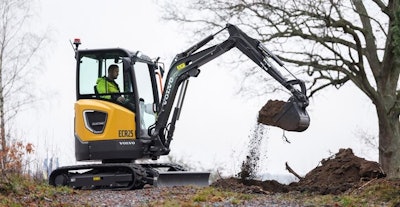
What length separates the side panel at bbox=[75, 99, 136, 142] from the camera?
16.1 metres

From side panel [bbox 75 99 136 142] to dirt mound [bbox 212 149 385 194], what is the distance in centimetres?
219

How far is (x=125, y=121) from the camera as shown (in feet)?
52.7

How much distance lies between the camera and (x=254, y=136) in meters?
17.1

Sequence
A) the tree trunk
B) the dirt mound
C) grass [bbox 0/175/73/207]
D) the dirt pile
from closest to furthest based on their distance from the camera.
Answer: grass [bbox 0/175/73/207] < the dirt pile < the dirt mound < the tree trunk

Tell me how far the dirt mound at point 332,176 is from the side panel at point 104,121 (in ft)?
7.18

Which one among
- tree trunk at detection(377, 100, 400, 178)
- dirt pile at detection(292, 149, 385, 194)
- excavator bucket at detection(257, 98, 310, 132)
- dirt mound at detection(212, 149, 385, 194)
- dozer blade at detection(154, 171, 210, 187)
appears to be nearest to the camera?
excavator bucket at detection(257, 98, 310, 132)

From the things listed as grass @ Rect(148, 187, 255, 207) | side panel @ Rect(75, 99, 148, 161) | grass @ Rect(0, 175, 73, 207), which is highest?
side panel @ Rect(75, 99, 148, 161)

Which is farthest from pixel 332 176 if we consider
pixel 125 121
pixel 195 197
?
pixel 195 197

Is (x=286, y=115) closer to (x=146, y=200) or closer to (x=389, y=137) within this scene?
(x=146, y=200)

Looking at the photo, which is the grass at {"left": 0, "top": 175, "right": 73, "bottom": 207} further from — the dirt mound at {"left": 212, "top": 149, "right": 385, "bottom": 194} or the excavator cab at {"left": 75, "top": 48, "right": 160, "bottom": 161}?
the dirt mound at {"left": 212, "top": 149, "right": 385, "bottom": 194}

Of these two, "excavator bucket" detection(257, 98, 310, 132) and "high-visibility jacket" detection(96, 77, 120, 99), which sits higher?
"high-visibility jacket" detection(96, 77, 120, 99)

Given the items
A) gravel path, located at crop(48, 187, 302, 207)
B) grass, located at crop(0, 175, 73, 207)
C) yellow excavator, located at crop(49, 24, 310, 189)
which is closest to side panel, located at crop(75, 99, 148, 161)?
yellow excavator, located at crop(49, 24, 310, 189)

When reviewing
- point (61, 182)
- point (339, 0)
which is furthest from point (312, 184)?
point (339, 0)

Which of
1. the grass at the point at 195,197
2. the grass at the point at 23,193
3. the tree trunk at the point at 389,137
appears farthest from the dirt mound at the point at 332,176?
the tree trunk at the point at 389,137
